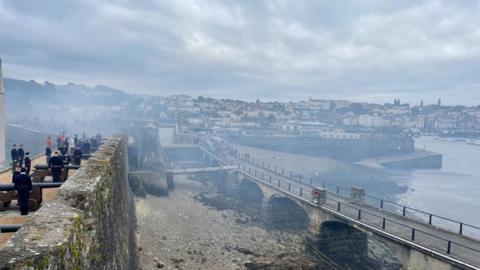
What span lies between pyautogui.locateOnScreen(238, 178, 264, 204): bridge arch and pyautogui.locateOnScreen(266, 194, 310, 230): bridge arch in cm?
634

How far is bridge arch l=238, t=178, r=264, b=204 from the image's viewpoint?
33.3 m

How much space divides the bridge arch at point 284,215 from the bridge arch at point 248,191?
20.8 ft

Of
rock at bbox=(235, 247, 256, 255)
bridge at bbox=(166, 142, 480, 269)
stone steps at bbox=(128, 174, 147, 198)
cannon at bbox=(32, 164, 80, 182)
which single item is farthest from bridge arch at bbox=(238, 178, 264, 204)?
cannon at bbox=(32, 164, 80, 182)

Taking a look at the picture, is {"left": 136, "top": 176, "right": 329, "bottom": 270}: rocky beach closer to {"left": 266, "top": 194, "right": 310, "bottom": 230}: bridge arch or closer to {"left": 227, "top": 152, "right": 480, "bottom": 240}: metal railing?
{"left": 266, "top": 194, "right": 310, "bottom": 230}: bridge arch

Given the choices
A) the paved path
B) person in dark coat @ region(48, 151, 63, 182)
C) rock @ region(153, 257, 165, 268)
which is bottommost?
rock @ region(153, 257, 165, 268)

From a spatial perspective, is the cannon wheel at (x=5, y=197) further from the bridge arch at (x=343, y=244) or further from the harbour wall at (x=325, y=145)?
the harbour wall at (x=325, y=145)

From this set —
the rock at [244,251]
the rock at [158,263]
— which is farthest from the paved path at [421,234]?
the rock at [158,263]

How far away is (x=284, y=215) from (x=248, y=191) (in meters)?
7.97

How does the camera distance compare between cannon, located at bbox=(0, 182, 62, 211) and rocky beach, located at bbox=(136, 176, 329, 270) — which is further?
rocky beach, located at bbox=(136, 176, 329, 270)

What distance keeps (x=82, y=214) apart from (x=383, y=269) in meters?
20.1

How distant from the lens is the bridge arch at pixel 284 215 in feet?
86.6

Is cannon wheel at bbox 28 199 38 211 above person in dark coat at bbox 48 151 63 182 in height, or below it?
below

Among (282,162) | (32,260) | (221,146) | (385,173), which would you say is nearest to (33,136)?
(221,146)

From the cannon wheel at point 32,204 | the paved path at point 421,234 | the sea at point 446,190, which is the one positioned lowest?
the sea at point 446,190
